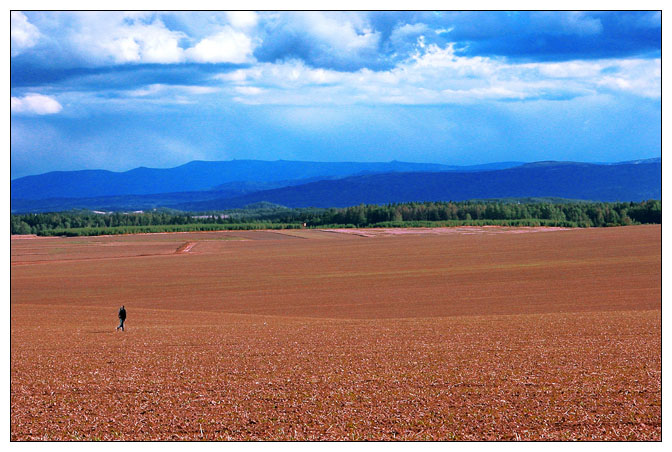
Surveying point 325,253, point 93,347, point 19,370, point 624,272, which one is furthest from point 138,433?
point 325,253

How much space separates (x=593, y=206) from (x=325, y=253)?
47.6 meters

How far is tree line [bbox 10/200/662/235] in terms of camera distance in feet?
291

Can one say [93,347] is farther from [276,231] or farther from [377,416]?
[276,231]

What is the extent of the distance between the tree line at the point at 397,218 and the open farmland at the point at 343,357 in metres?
42.2

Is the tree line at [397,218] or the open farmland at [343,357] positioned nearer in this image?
the open farmland at [343,357]

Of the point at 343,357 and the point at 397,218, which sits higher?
the point at 397,218

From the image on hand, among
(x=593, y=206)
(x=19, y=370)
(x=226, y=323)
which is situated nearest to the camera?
(x=19, y=370)

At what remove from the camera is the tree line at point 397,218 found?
88812 millimetres

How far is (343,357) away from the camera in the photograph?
16.8 metres

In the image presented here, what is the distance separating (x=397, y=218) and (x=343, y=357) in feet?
300

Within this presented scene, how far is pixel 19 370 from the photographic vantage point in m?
15.6

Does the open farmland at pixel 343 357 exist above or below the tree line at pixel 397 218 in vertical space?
below

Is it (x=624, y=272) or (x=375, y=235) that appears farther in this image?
(x=375, y=235)

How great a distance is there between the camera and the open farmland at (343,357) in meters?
10.9
